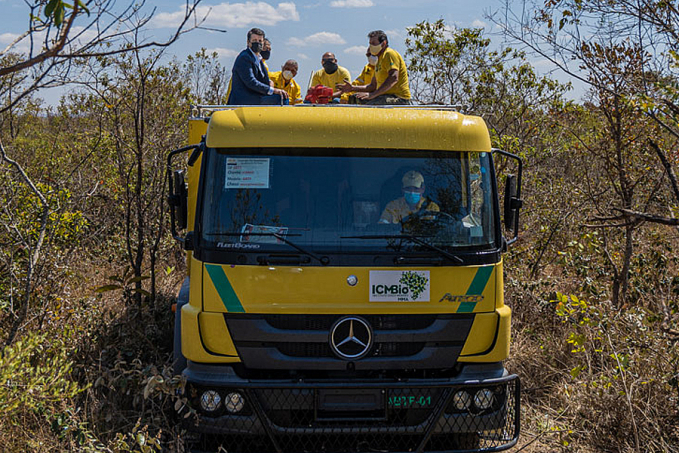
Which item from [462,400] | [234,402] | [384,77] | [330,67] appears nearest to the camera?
[234,402]

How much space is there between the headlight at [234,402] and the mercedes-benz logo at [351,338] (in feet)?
2.14

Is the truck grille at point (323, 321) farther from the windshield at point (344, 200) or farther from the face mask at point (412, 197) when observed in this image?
the face mask at point (412, 197)

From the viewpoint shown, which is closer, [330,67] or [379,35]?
[379,35]

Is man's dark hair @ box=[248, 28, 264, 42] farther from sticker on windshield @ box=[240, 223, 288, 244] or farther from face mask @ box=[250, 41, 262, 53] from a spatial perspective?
sticker on windshield @ box=[240, 223, 288, 244]

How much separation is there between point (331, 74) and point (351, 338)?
5314 millimetres

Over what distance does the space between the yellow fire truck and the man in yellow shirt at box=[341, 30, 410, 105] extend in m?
2.56

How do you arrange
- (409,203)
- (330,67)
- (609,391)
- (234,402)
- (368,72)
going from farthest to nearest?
(330,67) < (368,72) < (609,391) < (409,203) < (234,402)

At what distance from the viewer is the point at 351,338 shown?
14.1 ft

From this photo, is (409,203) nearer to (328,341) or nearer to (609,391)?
(328,341)

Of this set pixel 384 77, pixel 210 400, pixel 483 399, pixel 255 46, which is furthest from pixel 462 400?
pixel 255 46

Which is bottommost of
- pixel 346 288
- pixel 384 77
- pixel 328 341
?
pixel 328 341

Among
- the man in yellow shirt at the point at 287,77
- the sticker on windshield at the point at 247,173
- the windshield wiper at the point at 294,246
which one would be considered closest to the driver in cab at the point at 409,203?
the windshield wiper at the point at 294,246

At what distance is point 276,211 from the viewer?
4.41 meters

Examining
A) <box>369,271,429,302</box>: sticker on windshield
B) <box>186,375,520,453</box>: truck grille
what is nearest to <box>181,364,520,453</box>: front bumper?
<box>186,375,520,453</box>: truck grille
